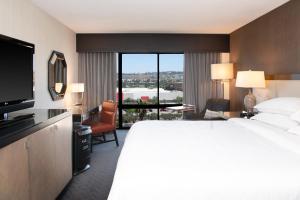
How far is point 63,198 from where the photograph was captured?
292cm

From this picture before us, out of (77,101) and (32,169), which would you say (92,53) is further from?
(32,169)

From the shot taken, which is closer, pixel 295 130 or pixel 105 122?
pixel 295 130

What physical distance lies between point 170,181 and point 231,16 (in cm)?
360

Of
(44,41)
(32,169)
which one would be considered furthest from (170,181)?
(44,41)

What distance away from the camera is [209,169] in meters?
1.58

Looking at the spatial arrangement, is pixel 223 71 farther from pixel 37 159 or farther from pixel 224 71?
pixel 37 159

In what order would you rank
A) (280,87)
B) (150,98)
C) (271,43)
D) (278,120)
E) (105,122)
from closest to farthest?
(278,120) < (280,87) < (271,43) < (105,122) < (150,98)

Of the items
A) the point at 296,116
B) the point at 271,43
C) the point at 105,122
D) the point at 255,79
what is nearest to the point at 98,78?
the point at 105,122

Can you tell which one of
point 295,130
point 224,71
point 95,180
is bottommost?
point 95,180

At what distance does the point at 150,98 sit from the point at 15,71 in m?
4.29

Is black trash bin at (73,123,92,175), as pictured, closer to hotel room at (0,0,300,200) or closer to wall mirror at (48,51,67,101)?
hotel room at (0,0,300,200)

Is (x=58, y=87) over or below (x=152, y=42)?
below

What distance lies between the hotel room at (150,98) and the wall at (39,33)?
19 mm

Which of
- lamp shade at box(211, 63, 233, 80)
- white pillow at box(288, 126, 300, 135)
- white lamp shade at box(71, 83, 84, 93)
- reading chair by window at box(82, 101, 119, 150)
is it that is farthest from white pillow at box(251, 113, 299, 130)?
white lamp shade at box(71, 83, 84, 93)
